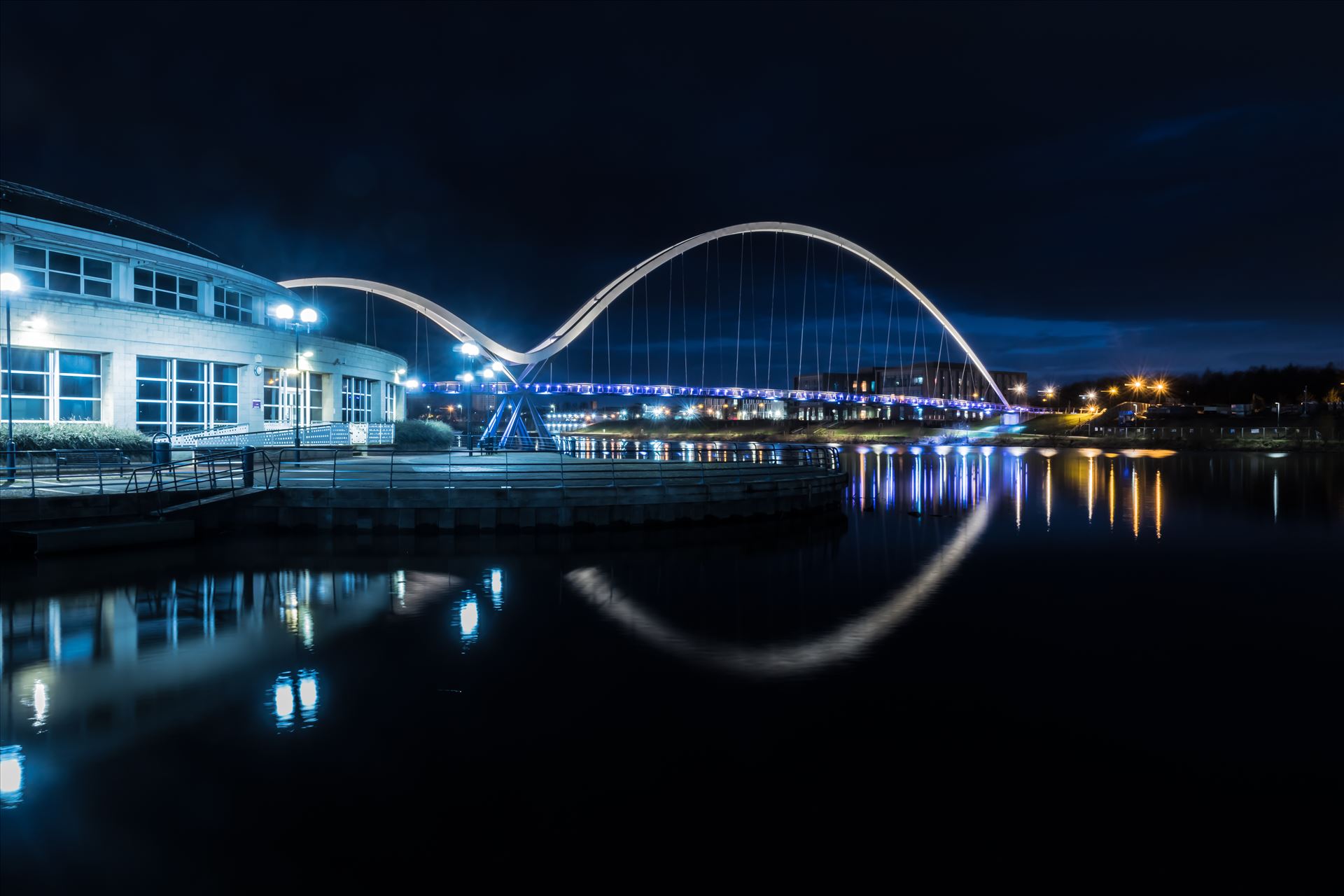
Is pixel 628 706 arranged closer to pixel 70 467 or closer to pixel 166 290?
pixel 70 467

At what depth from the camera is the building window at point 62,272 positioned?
88.9ft

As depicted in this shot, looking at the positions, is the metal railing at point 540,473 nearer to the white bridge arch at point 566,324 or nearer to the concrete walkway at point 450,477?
the concrete walkway at point 450,477

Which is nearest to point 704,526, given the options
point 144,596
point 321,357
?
point 144,596

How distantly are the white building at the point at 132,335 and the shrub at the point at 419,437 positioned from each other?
4.25 m

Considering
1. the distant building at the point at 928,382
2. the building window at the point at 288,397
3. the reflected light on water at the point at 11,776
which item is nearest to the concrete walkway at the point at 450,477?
the building window at the point at 288,397

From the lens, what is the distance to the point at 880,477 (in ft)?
138

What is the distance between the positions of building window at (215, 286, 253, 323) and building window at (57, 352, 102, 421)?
23.3ft

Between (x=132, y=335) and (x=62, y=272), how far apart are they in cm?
399

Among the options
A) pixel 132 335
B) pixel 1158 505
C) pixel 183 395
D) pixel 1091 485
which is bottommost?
A: pixel 1158 505

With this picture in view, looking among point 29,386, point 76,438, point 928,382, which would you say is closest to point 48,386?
point 29,386

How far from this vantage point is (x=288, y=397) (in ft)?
116

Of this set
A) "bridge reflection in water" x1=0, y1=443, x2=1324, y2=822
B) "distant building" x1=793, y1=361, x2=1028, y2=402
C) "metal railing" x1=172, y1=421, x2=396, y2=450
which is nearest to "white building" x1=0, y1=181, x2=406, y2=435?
"metal railing" x1=172, y1=421, x2=396, y2=450

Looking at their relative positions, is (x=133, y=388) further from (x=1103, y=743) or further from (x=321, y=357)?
(x=1103, y=743)

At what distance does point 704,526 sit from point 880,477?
79.8 ft
